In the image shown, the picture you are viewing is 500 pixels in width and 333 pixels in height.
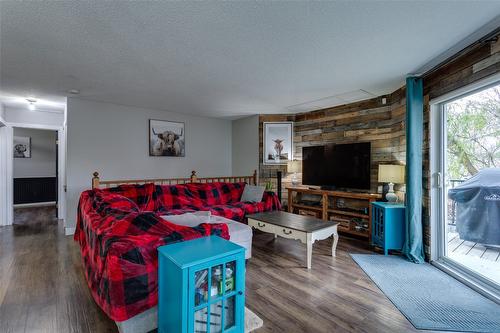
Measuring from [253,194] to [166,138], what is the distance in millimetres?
2308

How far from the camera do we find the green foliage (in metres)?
2.36

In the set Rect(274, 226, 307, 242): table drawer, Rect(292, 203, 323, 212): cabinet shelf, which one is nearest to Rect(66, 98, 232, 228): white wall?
Rect(292, 203, 323, 212): cabinet shelf

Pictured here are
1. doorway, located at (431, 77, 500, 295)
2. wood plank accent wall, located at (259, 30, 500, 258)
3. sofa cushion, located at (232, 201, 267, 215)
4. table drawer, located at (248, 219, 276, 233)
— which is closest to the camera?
wood plank accent wall, located at (259, 30, 500, 258)

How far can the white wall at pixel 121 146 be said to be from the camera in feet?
13.6

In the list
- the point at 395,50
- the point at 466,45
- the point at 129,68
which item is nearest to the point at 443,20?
the point at 395,50

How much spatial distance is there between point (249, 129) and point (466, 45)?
3.96 metres

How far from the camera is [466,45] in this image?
2.30 metres

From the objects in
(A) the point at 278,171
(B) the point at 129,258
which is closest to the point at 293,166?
(A) the point at 278,171

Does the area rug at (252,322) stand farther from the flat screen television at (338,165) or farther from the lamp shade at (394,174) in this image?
the flat screen television at (338,165)

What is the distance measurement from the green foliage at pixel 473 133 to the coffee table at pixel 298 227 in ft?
5.14

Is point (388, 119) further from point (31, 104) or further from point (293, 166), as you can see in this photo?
point (31, 104)

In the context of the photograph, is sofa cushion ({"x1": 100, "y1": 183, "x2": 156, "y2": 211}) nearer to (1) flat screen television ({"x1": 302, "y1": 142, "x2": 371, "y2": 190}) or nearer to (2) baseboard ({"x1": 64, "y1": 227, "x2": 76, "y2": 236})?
(2) baseboard ({"x1": 64, "y1": 227, "x2": 76, "y2": 236})

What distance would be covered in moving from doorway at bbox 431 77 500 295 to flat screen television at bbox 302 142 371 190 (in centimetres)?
111

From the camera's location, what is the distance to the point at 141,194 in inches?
145
